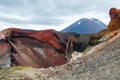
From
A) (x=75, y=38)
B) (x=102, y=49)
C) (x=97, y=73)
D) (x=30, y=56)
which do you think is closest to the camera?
(x=97, y=73)

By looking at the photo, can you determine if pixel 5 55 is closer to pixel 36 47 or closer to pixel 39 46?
pixel 36 47

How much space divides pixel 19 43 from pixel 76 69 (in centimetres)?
948

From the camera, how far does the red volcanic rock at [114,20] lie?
37.7 meters

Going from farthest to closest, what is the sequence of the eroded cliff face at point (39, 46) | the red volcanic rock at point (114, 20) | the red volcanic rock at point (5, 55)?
the red volcanic rock at point (114, 20)
the eroded cliff face at point (39, 46)
the red volcanic rock at point (5, 55)

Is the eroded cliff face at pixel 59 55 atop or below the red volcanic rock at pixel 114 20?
below

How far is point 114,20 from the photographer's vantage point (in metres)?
38.1

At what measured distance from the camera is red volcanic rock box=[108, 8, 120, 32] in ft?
124

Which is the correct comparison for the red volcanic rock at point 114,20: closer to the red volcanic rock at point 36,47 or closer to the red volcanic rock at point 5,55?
the red volcanic rock at point 36,47

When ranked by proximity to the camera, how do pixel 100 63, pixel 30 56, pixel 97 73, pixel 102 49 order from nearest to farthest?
pixel 97 73, pixel 100 63, pixel 102 49, pixel 30 56

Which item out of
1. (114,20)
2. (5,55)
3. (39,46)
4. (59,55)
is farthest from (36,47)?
(114,20)

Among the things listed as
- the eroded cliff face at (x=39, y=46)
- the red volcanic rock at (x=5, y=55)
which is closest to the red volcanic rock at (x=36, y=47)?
the eroded cliff face at (x=39, y=46)

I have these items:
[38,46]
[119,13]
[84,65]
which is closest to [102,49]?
[84,65]

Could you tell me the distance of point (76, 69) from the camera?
2400cm

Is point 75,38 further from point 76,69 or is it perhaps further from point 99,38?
point 76,69
